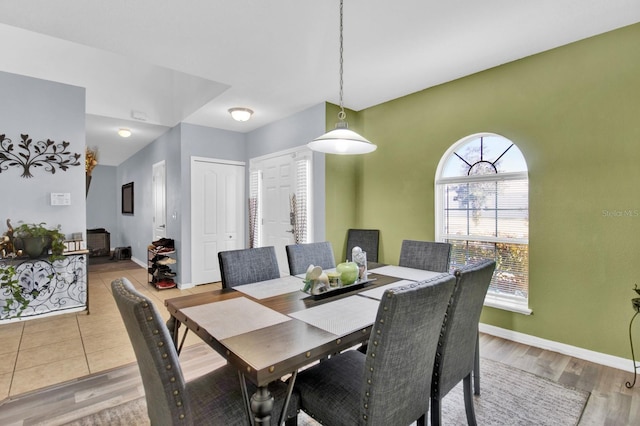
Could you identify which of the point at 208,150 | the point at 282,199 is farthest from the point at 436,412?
the point at 208,150

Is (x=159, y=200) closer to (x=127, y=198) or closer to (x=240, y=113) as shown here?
(x=240, y=113)

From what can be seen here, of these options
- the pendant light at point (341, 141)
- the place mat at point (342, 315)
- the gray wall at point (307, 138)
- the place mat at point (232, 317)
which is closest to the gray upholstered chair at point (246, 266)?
the place mat at point (232, 317)

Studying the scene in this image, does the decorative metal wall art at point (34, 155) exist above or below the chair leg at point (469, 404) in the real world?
above

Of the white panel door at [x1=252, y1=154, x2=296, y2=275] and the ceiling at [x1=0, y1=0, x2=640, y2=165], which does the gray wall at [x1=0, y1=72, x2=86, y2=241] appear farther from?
the white panel door at [x1=252, y1=154, x2=296, y2=275]

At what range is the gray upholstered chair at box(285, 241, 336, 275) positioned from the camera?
2.56 meters

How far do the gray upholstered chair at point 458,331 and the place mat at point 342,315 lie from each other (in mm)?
359

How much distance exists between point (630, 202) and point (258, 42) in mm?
3133

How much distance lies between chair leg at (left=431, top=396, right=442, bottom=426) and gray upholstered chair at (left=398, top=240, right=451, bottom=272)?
47.7 inches

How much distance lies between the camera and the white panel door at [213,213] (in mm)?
4941

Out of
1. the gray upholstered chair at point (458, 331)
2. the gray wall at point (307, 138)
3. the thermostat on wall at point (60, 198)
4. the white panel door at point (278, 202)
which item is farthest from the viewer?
the white panel door at point (278, 202)

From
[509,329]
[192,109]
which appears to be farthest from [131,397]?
[192,109]

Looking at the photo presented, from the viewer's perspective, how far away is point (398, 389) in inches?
47.5

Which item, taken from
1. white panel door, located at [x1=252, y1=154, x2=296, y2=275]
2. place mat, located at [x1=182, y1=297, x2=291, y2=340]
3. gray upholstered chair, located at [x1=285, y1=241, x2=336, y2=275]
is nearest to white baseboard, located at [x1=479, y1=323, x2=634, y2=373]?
gray upholstered chair, located at [x1=285, y1=241, x2=336, y2=275]

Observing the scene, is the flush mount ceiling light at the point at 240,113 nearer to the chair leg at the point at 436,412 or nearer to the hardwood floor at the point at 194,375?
the hardwood floor at the point at 194,375
